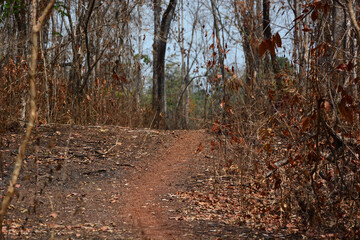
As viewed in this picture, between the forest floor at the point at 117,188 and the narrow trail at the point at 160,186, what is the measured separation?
0.5 inches

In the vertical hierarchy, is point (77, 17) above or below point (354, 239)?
above

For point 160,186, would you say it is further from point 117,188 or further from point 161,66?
point 161,66

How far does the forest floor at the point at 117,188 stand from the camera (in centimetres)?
443

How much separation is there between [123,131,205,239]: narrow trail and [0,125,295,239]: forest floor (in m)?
0.01

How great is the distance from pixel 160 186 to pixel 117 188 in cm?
72

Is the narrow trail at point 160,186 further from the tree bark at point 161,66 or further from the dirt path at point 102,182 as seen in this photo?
the tree bark at point 161,66

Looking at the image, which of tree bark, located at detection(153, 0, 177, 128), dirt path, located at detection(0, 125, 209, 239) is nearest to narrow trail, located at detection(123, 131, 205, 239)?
dirt path, located at detection(0, 125, 209, 239)

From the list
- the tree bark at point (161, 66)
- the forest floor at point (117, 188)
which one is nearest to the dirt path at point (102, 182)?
the forest floor at point (117, 188)

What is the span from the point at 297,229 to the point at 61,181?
382 centimetres

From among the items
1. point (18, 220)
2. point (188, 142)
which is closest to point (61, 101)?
point (188, 142)

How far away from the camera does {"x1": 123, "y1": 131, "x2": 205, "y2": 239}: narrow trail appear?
15.5 ft

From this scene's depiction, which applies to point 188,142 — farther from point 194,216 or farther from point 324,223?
point 324,223

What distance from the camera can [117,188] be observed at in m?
6.79

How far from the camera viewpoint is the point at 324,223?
4582mm
